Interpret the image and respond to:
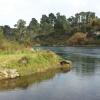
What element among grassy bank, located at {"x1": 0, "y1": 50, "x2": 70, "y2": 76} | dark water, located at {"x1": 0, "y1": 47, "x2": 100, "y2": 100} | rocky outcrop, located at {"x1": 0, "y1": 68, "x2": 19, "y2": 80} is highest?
grassy bank, located at {"x1": 0, "y1": 50, "x2": 70, "y2": 76}

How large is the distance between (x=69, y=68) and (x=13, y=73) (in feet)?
47.2

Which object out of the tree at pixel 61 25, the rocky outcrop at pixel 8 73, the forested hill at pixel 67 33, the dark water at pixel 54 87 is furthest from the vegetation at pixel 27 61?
the tree at pixel 61 25

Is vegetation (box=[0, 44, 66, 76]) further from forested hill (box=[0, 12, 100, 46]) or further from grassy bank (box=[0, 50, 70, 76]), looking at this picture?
forested hill (box=[0, 12, 100, 46])

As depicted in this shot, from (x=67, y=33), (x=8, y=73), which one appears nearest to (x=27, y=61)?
(x=8, y=73)

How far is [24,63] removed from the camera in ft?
162

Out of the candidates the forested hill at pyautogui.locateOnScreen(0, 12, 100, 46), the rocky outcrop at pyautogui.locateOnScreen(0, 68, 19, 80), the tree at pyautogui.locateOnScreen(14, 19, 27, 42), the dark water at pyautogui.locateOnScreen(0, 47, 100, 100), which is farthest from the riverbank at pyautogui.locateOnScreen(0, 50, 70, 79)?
the forested hill at pyautogui.locateOnScreen(0, 12, 100, 46)

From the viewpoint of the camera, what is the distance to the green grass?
157ft

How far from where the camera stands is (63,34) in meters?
188

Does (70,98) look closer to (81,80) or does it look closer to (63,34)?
(81,80)

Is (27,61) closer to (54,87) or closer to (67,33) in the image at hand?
(54,87)

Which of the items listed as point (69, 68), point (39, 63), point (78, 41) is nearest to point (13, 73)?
point (39, 63)

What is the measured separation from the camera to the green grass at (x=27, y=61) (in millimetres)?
47812

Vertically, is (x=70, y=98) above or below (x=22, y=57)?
below

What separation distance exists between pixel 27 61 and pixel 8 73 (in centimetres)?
490
